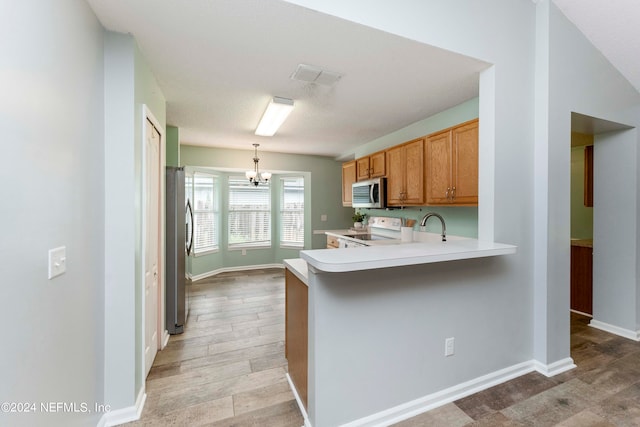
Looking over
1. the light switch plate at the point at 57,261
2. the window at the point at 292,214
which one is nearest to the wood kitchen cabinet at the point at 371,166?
the window at the point at 292,214

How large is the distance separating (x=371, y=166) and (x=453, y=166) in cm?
161

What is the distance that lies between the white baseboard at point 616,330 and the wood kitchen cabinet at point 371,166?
117 inches

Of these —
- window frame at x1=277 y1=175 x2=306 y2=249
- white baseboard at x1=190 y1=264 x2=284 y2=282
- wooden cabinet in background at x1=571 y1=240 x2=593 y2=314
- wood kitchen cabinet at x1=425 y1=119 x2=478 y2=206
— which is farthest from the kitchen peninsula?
window frame at x1=277 y1=175 x2=306 y2=249

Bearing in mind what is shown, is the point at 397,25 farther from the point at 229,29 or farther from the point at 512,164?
the point at 512,164

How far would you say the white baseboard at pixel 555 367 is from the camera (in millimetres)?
2184

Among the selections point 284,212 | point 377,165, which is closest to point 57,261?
point 377,165

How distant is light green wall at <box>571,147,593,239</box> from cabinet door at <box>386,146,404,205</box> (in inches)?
103

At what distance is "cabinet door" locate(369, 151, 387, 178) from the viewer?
3.93 metres

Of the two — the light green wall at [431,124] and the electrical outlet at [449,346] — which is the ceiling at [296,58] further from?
the electrical outlet at [449,346]

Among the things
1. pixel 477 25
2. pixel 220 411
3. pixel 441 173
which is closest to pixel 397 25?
pixel 477 25

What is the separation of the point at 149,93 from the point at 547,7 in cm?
322

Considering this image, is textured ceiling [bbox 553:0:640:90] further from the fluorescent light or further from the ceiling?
the fluorescent light

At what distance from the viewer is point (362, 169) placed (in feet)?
14.8

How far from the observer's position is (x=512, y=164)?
2.14 meters
